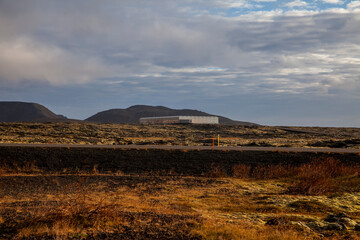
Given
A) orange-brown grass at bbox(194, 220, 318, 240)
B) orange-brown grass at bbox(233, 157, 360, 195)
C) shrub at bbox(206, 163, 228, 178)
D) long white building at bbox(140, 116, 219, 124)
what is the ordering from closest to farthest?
orange-brown grass at bbox(194, 220, 318, 240) < orange-brown grass at bbox(233, 157, 360, 195) < shrub at bbox(206, 163, 228, 178) < long white building at bbox(140, 116, 219, 124)

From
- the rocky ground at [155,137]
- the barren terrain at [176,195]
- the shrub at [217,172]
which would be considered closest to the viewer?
the barren terrain at [176,195]

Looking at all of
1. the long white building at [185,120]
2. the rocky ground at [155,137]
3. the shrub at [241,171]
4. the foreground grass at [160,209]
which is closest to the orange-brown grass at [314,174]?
the shrub at [241,171]

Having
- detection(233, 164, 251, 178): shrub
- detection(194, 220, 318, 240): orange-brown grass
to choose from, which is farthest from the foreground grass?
detection(233, 164, 251, 178): shrub

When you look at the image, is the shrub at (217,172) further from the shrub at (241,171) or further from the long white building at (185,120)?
the long white building at (185,120)

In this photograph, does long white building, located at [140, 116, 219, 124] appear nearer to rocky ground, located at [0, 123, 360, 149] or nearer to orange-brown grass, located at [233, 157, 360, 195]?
rocky ground, located at [0, 123, 360, 149]

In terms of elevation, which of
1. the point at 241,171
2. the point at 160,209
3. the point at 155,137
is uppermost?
the point at 155,137

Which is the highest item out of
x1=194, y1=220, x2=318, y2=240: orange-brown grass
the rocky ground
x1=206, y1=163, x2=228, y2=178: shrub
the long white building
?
the long white building

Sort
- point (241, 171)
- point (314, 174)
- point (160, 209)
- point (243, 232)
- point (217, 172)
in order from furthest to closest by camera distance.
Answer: point (241, 171) → point (217, 172) → point (314, 174) → point (160, 209) → point (243, 232)

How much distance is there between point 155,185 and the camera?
18.0 m

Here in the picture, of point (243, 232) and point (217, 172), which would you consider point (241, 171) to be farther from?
point (243, 232)

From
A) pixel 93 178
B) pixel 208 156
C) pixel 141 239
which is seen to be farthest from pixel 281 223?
pixel 208 156

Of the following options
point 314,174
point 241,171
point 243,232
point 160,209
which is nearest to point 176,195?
point 160,209

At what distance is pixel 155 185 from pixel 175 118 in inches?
3574

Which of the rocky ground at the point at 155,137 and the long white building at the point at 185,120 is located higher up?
the long white building at the point at 185,120
